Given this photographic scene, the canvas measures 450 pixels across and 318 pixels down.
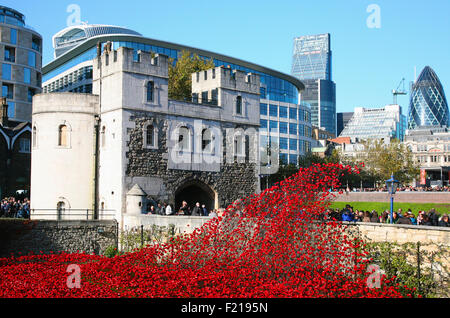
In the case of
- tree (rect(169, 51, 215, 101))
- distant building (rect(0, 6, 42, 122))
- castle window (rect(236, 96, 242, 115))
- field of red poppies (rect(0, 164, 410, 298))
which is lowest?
field of red poppies (rect(0, 164, 410, 298))

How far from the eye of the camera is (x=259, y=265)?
54.4 feet

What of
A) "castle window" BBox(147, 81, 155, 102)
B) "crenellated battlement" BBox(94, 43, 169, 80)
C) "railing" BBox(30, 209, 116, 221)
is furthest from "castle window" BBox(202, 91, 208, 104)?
"railing" BBox(30, 209, 116, 221)

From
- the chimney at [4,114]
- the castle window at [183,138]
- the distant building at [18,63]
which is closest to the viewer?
the castle window at [183,138]

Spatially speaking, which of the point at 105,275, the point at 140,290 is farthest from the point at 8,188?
the point at 140,290

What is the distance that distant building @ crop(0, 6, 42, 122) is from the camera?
69000 mm

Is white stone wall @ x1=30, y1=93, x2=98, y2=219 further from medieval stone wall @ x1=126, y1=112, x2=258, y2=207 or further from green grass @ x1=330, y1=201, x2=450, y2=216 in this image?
green grass @ x1=330, y1=201, x2=450, y2=216

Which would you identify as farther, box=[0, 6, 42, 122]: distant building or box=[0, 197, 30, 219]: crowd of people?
box=[0, 6, 42, 122]: distant building

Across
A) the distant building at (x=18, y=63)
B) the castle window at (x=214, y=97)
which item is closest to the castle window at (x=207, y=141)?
the castle window at (x=214, y=97)

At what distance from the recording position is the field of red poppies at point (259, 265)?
15.0 m

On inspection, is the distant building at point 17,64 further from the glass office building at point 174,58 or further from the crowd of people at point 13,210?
the crowd of people at point 13,210

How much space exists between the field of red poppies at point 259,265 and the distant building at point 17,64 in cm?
5357

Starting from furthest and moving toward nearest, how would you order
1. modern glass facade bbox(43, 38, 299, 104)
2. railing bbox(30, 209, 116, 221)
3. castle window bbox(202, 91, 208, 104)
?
modern glass facade bbox(43, 38, 299, 104), castle window bbox(202, 91, 208, 104), railing bbox(30, 209, 116, 221)

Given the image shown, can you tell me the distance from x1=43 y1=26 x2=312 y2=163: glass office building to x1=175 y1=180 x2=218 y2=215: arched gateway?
31853mm

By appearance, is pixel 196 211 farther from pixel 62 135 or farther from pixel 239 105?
pixel 239 105
